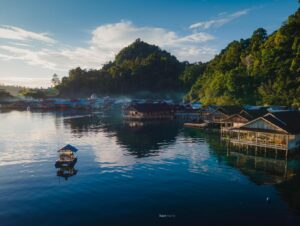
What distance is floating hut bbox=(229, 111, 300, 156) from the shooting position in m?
43.9

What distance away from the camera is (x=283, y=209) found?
26.4 m

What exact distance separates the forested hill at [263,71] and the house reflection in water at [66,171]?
66350 millimetres

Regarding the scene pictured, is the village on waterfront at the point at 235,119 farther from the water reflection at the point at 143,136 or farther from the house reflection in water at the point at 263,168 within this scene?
the water reflection at the point at 143,136

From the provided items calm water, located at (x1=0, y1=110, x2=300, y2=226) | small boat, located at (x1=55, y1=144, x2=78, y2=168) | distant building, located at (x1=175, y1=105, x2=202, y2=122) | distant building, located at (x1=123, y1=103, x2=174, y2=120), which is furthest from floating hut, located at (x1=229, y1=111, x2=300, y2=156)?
distant building, located at (x1=123, y1=103, x2=174, y2=120)

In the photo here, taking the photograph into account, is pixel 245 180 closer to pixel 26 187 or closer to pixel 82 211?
pixel 82 211

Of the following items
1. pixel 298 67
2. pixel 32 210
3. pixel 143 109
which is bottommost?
pixel 32 210

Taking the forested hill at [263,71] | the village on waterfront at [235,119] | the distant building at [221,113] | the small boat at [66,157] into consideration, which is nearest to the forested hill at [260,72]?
the forested hill at [263,71]

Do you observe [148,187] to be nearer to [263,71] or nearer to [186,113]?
[186,113]

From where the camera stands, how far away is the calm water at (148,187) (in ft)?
83.5

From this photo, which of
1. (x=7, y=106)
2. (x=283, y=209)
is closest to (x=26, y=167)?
(x=283, y=209)

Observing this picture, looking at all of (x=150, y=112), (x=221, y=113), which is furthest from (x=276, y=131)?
(x=150, y=112)

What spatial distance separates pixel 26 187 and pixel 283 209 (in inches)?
1168

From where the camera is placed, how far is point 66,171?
39.3 meters

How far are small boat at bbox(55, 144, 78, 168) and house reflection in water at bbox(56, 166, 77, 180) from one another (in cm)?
65
